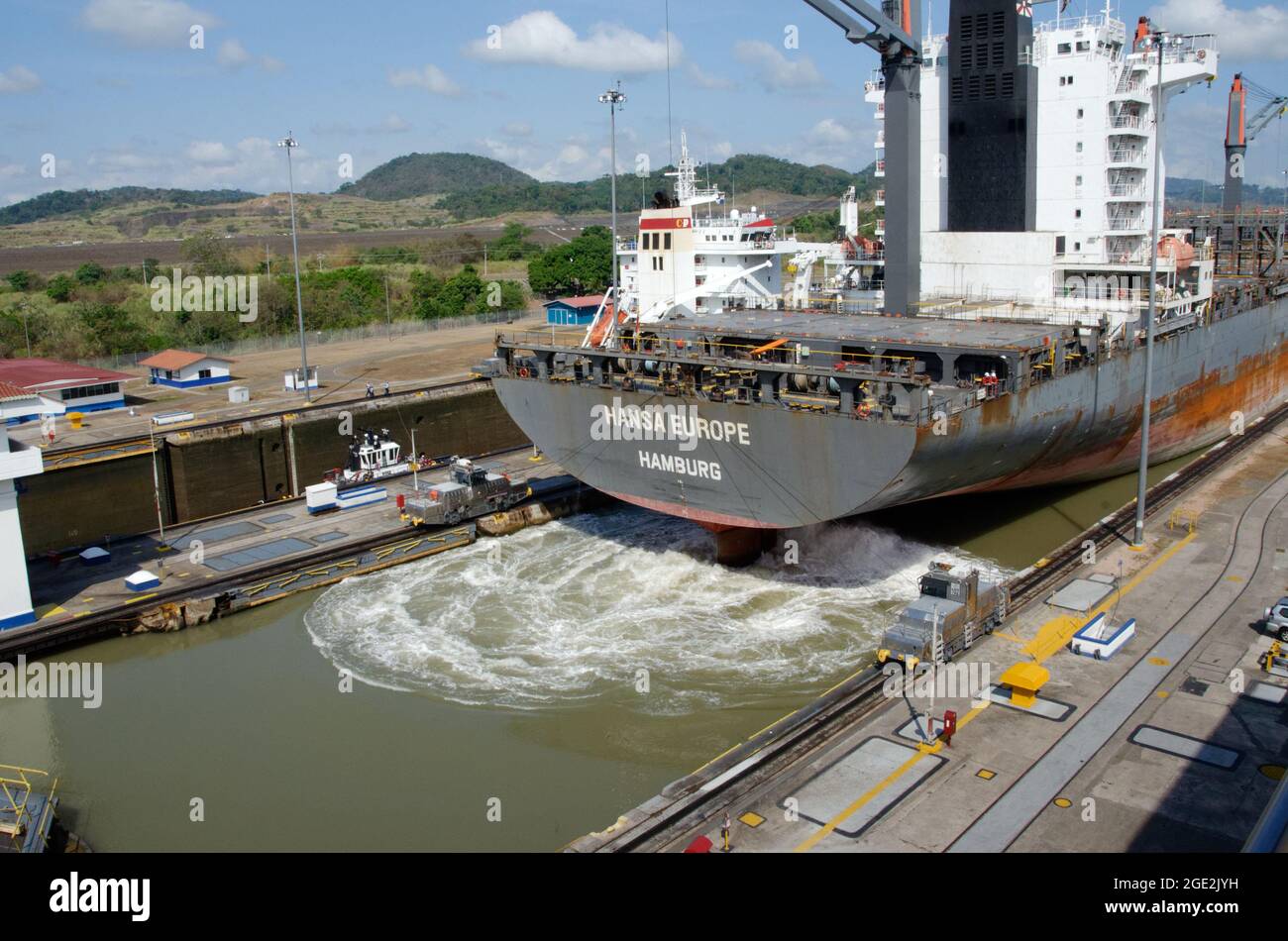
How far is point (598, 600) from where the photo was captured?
2020cm

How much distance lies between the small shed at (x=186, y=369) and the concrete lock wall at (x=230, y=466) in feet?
32.8

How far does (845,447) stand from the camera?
1788cm

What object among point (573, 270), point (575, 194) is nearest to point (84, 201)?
point (575, 194)

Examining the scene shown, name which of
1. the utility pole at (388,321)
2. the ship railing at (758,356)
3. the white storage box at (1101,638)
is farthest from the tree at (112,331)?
the white storage box at (1101,638)

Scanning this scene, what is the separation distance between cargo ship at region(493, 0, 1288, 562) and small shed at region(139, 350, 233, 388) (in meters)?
15.8

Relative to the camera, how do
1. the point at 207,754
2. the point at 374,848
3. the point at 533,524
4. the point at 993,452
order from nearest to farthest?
1. the point at 374,848
2. the point at 207,754
3. the point at 993,452
4. the point at 533,524

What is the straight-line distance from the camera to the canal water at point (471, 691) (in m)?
13.7

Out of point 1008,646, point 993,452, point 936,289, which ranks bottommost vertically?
point 1008,646

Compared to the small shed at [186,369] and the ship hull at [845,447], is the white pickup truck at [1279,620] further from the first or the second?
the small shed at [186,369]

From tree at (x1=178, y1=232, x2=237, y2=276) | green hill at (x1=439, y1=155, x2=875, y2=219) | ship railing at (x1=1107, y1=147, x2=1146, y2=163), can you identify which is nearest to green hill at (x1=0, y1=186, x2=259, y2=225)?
green hill at (x1=439, y1=155, x2=875, y2=219)

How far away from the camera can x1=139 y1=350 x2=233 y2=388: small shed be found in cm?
3725
